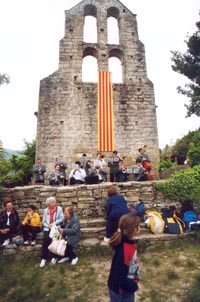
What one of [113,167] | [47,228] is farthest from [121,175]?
[47,228]

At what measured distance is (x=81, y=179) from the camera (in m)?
9.08

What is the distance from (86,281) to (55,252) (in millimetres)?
1060

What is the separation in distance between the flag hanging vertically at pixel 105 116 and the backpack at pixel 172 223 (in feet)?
23.6

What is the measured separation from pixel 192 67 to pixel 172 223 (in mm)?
13705

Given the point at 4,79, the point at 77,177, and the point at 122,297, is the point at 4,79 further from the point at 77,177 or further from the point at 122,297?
the point at 122,297

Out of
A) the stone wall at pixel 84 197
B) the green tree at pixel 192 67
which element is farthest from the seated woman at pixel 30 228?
the green tree at pixel 192 67

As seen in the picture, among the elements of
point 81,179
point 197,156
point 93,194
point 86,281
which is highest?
point 197,156

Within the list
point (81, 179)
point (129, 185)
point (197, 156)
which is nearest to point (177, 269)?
point (129, 185)

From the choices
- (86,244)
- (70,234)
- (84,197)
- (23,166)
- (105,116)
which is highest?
(105,116)

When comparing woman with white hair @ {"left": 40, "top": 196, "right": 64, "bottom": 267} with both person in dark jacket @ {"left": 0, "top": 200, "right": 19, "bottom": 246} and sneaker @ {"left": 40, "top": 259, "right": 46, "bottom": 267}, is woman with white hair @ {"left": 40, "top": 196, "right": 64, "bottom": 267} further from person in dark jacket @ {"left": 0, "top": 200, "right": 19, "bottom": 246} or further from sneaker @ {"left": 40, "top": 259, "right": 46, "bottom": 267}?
person in dark jacket @ {"left": 0, "top": 200, "right": 19, "bottom": 246}

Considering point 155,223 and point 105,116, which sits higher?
point 105,116

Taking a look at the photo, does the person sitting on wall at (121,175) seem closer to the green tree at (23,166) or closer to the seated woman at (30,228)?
the seated woman at (30,228)

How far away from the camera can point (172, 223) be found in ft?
20.2

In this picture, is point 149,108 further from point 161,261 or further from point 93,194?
point 161,261
